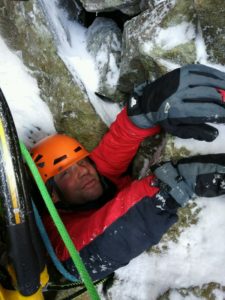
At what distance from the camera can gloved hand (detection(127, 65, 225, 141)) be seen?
2.28 m

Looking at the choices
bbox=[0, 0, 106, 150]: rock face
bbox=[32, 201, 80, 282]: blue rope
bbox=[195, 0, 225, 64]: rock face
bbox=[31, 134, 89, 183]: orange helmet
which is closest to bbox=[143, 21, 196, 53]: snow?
bbox=[195, 0, 225, 64]: rock face

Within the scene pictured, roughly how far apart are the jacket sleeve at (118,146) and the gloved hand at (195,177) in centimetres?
54

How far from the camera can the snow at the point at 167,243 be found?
2663 mm

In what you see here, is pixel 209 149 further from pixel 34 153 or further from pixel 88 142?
pixel 34 153

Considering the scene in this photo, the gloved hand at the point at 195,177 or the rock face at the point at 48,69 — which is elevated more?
the rock face at the point at 48,69

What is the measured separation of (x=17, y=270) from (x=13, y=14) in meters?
2.47

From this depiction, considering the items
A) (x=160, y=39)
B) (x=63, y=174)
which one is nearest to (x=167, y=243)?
(x=63, y=174)

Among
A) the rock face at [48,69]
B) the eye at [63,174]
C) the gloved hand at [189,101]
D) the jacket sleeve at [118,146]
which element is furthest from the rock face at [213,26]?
the eye at [63,174]

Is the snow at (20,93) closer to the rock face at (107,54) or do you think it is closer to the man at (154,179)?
the rock face at (107,54)

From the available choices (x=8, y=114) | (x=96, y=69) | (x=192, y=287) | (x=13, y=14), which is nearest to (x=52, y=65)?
(x=96, y=69)

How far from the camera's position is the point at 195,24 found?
272cm

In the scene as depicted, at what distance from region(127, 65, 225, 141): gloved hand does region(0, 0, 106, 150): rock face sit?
40.2 inches

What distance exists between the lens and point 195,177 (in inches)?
95.7

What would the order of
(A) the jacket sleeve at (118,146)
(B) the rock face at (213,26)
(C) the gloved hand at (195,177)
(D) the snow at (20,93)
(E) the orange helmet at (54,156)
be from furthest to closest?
(D) the snow at (20,93) → (E) the orange helmet at (54,156) → (A) the jacket sleeve at (118,146) → (B) the rock face at (213,26) → (C) the gloved hand at (195,177)
